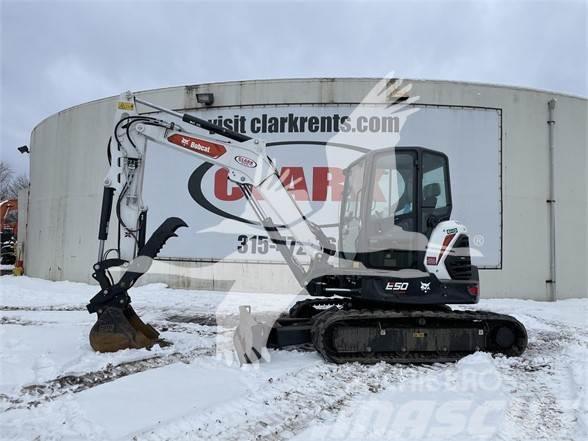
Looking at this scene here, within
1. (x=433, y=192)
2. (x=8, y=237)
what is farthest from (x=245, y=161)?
(x=8, y=237)

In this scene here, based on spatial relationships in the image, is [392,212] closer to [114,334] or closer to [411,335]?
[411,335]

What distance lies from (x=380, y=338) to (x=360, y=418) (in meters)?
1.73

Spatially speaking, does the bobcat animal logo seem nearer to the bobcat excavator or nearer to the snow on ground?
the bobcat excavator

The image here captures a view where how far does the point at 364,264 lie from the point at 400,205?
2.76ft

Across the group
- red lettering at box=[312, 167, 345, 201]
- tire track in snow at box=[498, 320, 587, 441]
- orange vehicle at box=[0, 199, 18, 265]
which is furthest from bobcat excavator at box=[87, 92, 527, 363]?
orange vehicle at box=[0, 199, 18, 265]

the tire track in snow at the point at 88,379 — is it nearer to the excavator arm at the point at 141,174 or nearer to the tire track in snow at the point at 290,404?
the excavator arm at the point at 141,174

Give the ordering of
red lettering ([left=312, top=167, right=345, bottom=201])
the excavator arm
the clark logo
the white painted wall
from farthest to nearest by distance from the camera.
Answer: red lettering ([left=312, top=167, right=345, bottom=201])
the white painted wall
the clark logo
the excavator arm

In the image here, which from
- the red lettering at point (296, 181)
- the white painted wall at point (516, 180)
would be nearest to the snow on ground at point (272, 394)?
the white painted wall at point (516, 180)

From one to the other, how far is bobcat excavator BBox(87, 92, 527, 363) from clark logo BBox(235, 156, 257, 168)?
0.01 m

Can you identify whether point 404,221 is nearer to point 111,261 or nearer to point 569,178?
point 111,261

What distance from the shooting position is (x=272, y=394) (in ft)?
13.9

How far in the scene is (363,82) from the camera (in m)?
11.0

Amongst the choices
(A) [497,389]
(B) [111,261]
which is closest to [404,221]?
(A) [497,389]

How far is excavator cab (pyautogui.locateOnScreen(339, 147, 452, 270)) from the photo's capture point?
5.54 meters
